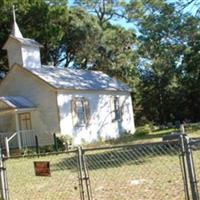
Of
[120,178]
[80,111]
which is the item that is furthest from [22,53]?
[120,178]

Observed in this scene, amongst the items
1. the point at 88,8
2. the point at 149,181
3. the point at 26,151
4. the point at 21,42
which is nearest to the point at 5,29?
the point at 88,8

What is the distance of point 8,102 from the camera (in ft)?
100

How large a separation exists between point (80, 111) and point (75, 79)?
9.35ft

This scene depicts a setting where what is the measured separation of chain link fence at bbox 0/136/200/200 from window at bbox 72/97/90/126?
14464 mm

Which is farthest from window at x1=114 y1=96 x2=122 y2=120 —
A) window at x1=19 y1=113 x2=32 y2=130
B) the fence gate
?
the fence gate

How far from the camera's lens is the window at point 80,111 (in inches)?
1288

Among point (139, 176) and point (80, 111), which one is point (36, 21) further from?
point (139, 176)

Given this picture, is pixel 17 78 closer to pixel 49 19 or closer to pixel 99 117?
pixel 99 117

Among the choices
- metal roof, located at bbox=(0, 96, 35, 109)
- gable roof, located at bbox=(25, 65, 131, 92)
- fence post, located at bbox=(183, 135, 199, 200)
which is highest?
gable roof, located at bbox=(25, 65, 131, 92)

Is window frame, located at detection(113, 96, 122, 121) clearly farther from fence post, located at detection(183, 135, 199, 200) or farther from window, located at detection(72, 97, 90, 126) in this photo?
fence post, located at detection(183, 135, 199, 200)

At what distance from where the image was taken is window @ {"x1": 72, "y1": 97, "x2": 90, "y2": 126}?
107 ft

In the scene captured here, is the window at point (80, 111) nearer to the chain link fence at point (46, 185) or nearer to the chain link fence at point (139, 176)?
the chain link fence at point (46, 185)

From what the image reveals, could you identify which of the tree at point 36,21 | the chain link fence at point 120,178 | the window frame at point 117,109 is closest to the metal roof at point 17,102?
the window frame at point 117,109

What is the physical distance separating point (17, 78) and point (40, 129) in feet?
13.8
